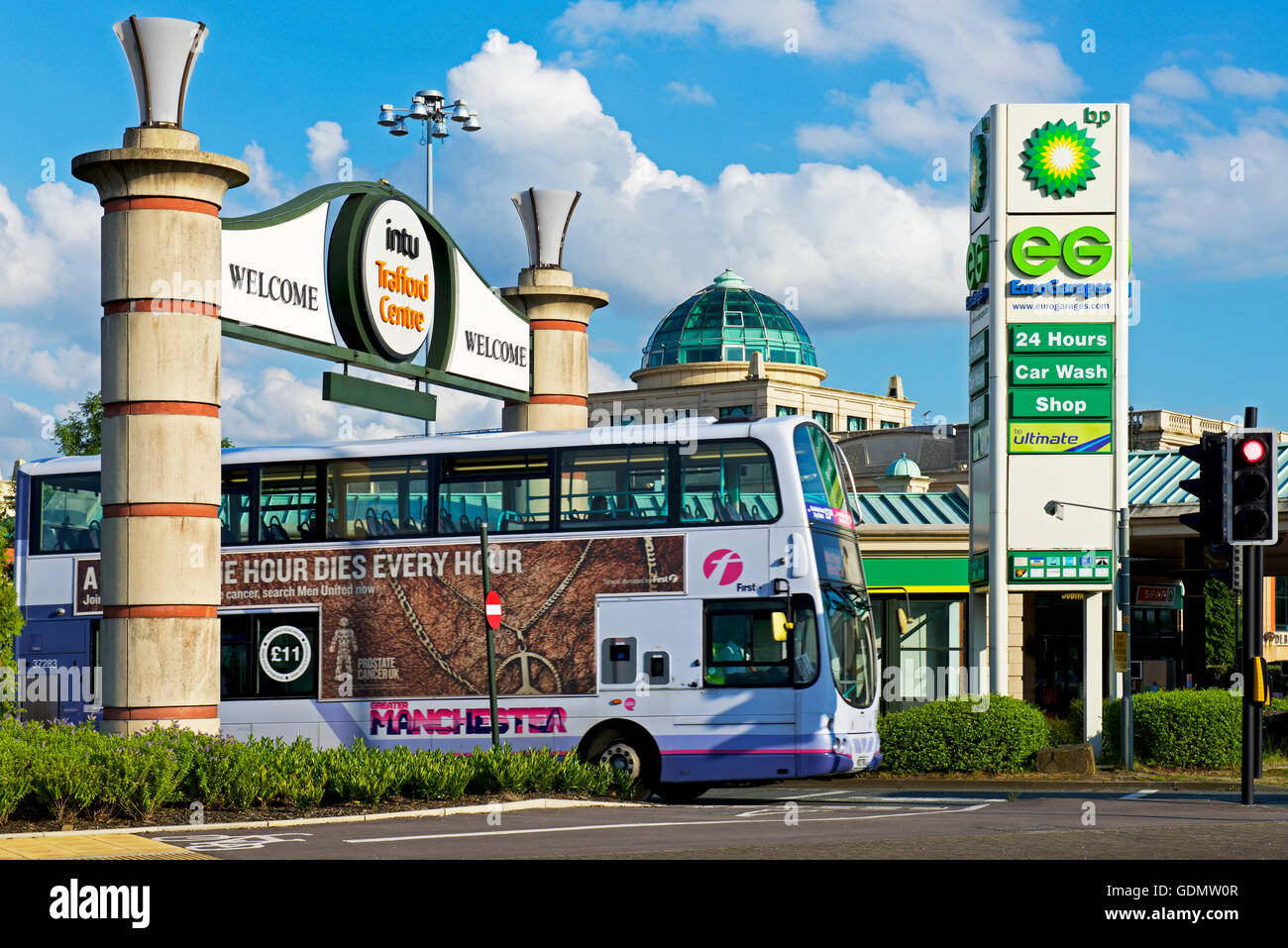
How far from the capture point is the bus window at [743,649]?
760 inches

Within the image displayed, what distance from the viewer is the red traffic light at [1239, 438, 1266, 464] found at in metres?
17.1

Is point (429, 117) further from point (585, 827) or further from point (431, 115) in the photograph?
point (585, 827)

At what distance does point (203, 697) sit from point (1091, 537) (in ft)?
54.1

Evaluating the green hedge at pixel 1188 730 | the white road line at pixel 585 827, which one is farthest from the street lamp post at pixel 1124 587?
the white road line at pixel 585 827

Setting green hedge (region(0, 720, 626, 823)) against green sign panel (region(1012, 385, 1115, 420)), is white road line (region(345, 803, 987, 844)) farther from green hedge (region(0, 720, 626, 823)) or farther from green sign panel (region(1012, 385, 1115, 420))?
green sign panel (region(1012, 385, 1115, 420))

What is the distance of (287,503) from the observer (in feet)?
69.4

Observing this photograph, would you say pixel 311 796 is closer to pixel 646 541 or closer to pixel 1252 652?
pixel 646 541

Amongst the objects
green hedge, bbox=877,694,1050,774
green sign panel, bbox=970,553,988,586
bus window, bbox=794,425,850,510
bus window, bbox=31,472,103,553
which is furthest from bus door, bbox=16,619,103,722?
green sign panel, bbox=970,553,988,586

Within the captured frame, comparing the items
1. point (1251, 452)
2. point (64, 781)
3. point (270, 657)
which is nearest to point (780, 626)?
point (1251, 452)

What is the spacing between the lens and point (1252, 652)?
1731 centimetres

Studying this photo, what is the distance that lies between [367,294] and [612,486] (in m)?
4.03

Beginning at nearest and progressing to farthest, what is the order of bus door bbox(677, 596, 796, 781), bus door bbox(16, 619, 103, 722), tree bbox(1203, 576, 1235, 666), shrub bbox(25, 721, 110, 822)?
shrub bbox(25, 721, 110, 822)
bus door bbox(677, 596, 796, 781)
bus door bbox(16, 619, 103, 722)
tree bbox(1203, 576, 1235, 666)

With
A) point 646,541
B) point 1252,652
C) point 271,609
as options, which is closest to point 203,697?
point 271,609

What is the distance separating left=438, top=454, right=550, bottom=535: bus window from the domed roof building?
82192 millimetres
